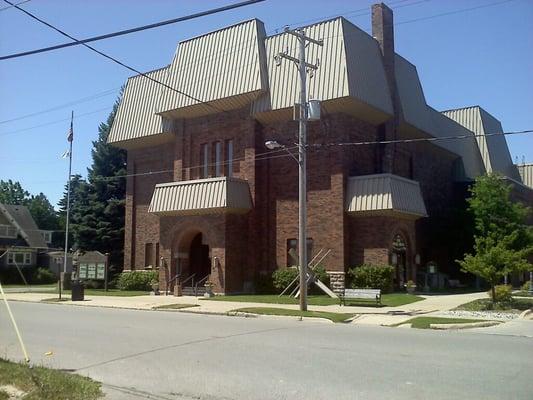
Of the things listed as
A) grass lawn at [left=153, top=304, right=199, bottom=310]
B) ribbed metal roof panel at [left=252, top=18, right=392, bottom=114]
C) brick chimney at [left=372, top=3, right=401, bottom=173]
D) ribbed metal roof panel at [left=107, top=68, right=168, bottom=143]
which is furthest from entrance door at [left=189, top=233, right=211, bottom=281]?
brick chimney at [left=372, top=3, right=401, bottom=173]

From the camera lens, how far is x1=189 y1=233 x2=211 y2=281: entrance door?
118ft

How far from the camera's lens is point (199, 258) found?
36.3 meters

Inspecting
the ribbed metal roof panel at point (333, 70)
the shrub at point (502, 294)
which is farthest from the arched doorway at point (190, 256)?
the shrub at point (502, 294)

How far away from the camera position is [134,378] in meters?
9.61

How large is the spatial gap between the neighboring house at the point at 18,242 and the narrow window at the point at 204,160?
94.6ft

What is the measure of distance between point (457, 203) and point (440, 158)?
3.64 metres

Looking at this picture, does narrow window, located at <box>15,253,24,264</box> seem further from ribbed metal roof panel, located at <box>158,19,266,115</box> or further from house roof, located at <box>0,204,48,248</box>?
ribbed metal roof panel, located at <box>158,19,266,115</box>

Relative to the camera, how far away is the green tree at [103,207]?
4825cm

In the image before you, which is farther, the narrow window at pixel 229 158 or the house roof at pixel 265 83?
the narrow window at pixel 229 158

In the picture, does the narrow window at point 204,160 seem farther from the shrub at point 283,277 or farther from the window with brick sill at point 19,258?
the window with brick sill at point 19,258

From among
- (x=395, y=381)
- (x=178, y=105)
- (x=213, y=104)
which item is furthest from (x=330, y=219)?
(x=395, y=381)

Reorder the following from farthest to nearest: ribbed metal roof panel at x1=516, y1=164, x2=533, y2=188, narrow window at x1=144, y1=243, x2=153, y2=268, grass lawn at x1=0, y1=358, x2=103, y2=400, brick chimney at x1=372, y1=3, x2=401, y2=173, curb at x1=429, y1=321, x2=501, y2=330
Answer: ribbed metal roof panel at x1=516, y1=164, x2=533, y2=188, narrow window at x1=144, y1=243, x2=153, y2=268, brick chimney at x1=372, y1=3, x2=401, y2=173, curb at x1=429, y1=321, x2=501, y2=330, grass lawn at x1=0, y1=358, x2=103, y2=400

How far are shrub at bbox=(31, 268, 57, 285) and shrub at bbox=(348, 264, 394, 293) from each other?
36.7m

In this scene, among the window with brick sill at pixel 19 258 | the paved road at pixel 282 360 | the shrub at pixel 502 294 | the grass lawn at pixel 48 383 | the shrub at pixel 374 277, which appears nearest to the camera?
the grass lawn at pixel 48 383
